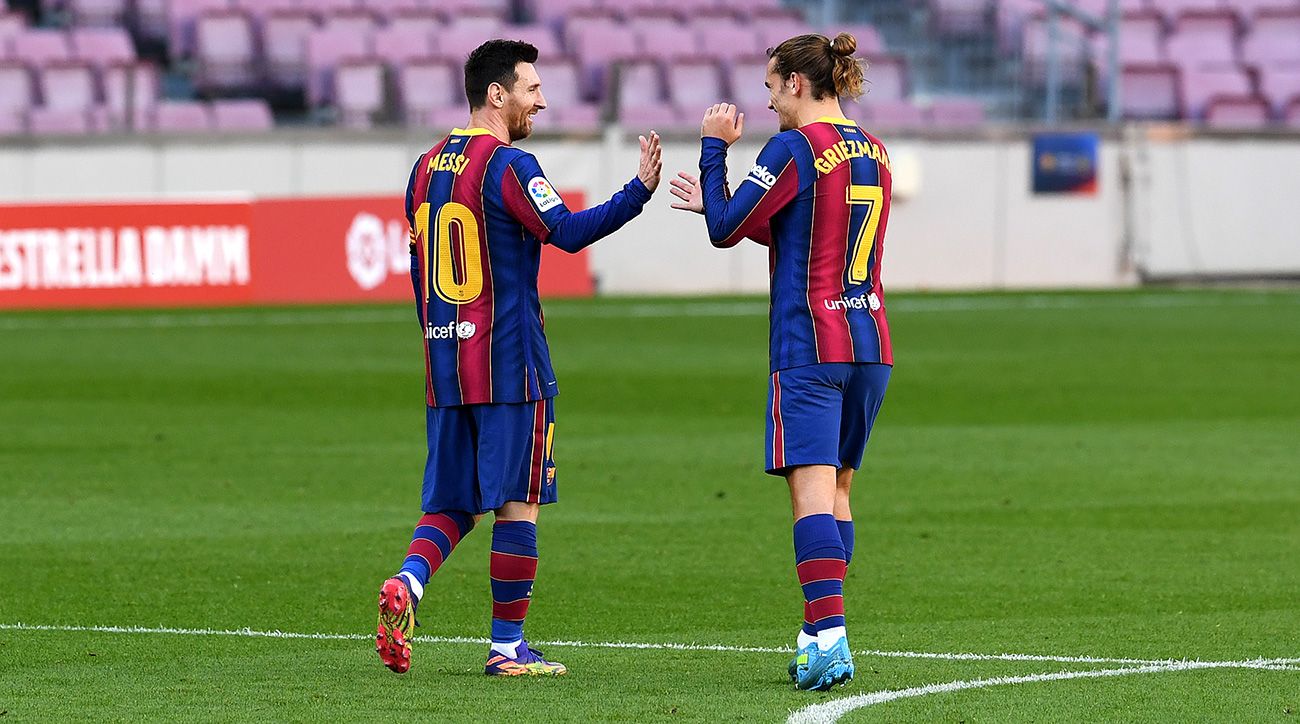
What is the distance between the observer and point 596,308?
24.2m

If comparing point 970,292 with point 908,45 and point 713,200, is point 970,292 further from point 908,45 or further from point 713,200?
point 713,200

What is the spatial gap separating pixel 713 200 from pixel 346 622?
217 centimetres

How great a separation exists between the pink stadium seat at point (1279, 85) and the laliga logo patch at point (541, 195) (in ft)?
86.6

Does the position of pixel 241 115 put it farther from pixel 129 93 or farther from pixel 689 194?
pixel 689 194

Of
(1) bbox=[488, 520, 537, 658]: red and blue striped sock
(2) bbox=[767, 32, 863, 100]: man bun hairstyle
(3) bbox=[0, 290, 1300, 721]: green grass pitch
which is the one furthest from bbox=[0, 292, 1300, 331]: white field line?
(2) bbox=[767, 32, 863, 100]: man bun hairstyle

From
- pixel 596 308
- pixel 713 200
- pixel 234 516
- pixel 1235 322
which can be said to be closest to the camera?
pixel 713 200

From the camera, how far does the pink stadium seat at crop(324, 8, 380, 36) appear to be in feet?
95.9

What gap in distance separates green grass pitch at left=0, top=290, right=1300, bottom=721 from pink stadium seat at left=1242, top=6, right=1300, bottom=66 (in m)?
15.0

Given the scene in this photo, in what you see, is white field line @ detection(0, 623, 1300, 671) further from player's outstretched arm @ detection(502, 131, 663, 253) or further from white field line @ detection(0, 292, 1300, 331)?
white field line @ detection(0, 292, 1300, 331)

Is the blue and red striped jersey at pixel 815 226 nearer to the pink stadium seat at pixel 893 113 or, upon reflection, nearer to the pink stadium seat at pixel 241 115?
the pink stadium seat at pixel 241 115

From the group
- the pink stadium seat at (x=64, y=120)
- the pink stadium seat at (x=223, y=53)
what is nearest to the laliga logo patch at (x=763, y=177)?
the pink stadium seat at (x=64, y=120)

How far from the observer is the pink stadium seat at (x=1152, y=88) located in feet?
103

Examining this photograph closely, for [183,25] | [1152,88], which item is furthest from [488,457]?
[1152,88]

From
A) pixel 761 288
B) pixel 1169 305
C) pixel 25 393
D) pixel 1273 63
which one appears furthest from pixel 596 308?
pixel 1273 63
